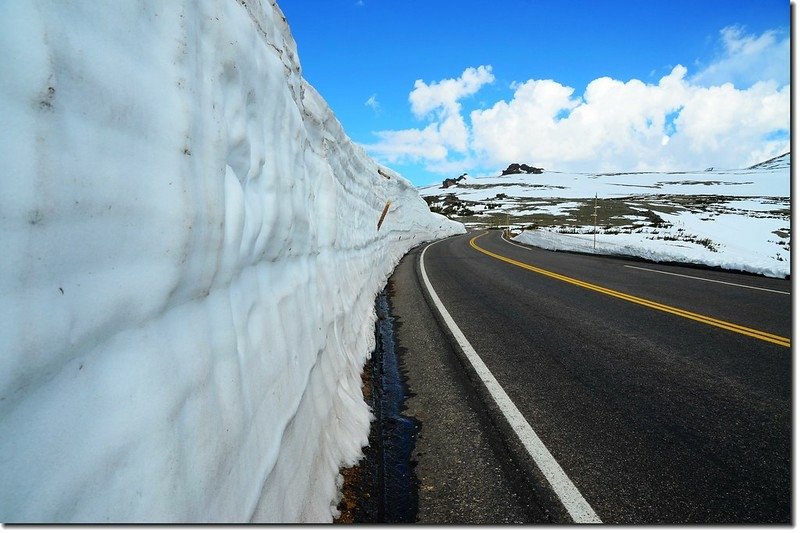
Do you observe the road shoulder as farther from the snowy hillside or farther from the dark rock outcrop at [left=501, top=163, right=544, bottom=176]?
the dark rock outcrop at [left=501, top=163, right=544, bottom=176]

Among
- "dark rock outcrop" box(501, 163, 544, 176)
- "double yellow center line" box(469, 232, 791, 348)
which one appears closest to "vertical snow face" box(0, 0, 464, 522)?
"double yellow center line" box(469, 232, 791, 348)

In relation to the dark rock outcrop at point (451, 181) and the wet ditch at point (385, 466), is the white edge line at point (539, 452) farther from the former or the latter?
the dark rock outcrop at point (451, 181)

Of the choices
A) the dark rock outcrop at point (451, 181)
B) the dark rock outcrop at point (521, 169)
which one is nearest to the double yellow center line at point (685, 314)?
the dark rock outcrop at point (451, 181)

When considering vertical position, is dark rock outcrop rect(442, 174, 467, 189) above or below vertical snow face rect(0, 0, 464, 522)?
above

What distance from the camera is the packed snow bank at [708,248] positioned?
42.1 feet

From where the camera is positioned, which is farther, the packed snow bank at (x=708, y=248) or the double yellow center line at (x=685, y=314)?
the packed snow bank at (x=708, y=248)

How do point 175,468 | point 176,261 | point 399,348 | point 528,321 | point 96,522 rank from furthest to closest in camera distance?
1. point 528,321
2. point 399,348
3. point 176,261
4. point 175,468
5. point 96,522

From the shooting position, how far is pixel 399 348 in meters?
5.92

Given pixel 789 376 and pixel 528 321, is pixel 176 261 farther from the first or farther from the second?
pixel 528 321

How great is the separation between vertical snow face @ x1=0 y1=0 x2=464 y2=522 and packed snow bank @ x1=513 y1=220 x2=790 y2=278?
13.2 metres

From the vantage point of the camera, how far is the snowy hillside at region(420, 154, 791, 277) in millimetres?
16870

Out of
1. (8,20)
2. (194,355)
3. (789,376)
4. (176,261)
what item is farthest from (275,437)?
(789,376)

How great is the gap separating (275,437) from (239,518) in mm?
474

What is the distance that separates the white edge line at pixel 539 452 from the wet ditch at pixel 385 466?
2.59 ft
